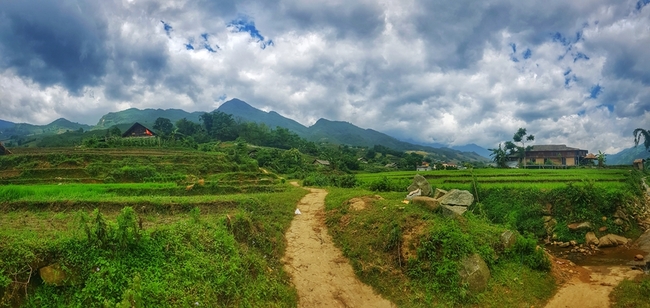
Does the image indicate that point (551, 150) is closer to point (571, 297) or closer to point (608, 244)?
point (608, 244)

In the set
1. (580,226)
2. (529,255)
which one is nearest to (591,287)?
(529,255)

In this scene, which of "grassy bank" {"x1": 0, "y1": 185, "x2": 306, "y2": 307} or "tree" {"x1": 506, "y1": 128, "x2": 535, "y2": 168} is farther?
"tree" {"x1": 506, "y1": 128, "x2": 535, "y2": 168}

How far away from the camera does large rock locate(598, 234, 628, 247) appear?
662 inches

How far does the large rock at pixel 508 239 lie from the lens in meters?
11.5

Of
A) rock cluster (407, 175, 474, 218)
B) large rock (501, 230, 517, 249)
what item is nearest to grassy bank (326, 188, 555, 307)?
large rock (501, 230, 517, 249)

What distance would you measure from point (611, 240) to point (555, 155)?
57.0m

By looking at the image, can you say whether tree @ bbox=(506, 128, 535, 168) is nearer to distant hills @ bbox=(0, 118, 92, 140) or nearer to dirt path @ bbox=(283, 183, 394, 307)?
dirt path @ bbox=(283, 183, 394, 307)

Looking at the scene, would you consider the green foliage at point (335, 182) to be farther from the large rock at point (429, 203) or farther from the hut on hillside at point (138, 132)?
the hut on hillside at point (138, 132)

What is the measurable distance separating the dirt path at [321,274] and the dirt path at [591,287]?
5.99 m

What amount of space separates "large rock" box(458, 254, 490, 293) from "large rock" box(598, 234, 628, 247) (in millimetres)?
11995

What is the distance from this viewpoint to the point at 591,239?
17297 mm

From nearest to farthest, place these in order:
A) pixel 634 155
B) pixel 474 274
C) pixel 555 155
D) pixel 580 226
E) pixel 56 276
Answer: pixel 56 276 < pixel 474 274 < pixel 580 226 < pixel 555 155 < pixel 634 155

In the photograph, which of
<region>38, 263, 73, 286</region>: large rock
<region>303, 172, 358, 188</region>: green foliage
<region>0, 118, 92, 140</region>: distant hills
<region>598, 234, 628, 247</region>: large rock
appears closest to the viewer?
<region>38, 263, 73, 286</region>: large rock

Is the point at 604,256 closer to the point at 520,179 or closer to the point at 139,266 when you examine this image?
the point at 520,179
